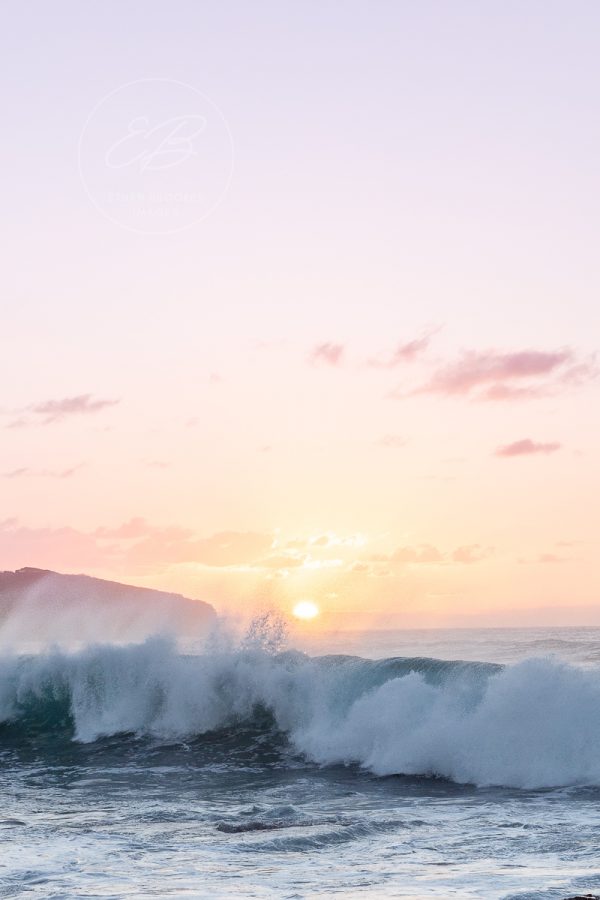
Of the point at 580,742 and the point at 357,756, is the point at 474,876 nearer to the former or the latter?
the point at 580,742

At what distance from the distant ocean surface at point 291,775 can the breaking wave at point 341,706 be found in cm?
5

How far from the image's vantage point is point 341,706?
→ 22.5 metres

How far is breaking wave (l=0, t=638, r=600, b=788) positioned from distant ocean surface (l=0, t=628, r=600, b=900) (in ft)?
0.16

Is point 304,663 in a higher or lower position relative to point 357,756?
higher

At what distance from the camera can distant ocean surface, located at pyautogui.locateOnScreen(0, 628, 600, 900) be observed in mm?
10930

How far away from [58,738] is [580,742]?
13.4 meters

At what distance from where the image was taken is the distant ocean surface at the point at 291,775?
10930 millimetres

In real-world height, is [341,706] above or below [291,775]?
above

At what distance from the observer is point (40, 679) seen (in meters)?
29.0

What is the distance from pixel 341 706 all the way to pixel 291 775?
3790 millimetres

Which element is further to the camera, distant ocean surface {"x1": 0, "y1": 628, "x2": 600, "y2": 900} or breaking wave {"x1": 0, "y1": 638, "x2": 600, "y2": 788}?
breaking wave {"x1": 0, "y1": 638, "x2": 600, "y2": 788}

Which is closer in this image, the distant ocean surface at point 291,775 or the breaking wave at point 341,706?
the distant ocean surface at point 291,775

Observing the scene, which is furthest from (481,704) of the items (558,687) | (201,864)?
(201,864)

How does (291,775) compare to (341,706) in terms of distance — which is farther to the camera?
(341,706)
